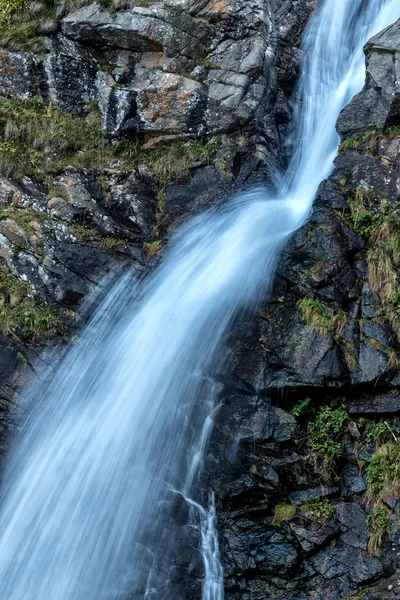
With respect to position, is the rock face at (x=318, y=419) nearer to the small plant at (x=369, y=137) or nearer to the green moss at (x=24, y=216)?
the small plant at (x=369, y=137)

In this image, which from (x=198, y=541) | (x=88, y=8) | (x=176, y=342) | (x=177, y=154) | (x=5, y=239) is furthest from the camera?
(x=88, y=8)

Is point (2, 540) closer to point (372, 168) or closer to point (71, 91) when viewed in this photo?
point (372, 168)

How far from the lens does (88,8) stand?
10.6 meters

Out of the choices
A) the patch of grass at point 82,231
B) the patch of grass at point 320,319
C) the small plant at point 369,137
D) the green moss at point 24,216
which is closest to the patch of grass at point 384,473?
the patch of grass at point 320,319

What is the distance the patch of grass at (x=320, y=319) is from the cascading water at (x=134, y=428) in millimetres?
753

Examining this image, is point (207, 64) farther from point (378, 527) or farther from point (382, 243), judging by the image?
point (378, 527)

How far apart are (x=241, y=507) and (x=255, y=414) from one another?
39.0 inches

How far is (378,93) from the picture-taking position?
8828 millimetres

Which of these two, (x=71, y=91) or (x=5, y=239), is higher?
(x=71, y=91)

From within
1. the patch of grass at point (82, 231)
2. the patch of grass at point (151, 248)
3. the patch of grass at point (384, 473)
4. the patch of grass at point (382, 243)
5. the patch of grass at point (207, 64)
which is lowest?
the patch of grass at point (384, 473)

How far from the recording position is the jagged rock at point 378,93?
860 centimetres

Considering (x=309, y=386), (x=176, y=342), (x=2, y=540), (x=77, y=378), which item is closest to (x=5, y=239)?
(x=77, y=378)

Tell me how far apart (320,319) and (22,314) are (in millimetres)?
3853

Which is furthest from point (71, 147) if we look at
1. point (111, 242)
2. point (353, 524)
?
point (353, 524)
